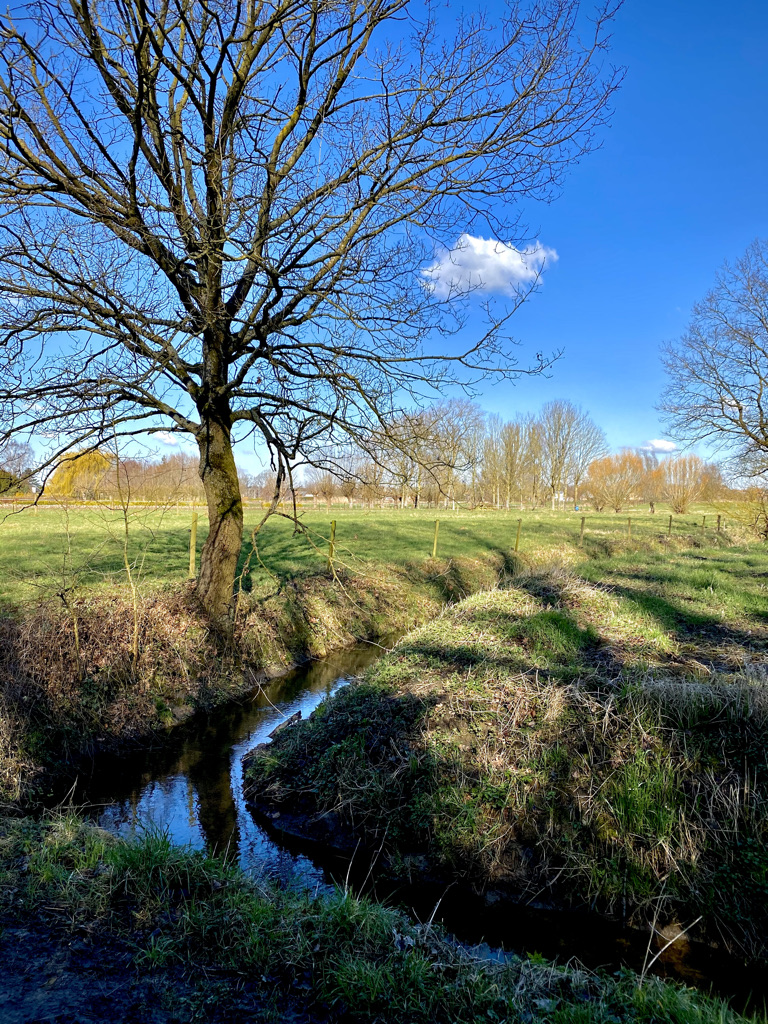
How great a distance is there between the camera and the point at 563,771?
17.8ft

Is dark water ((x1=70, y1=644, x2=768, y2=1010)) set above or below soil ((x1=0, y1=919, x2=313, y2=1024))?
below

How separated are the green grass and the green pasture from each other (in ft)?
15.1

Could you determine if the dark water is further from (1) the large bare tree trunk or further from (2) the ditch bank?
(1) the large bare tree trunk

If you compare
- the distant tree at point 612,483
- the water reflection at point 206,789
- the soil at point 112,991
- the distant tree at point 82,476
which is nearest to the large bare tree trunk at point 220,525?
the distant tree at point 82,476

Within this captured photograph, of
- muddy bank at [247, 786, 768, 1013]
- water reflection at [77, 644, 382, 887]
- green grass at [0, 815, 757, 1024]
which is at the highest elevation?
green grass at [0, 815, 757, 1024]

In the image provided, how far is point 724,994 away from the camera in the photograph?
3.97 meters

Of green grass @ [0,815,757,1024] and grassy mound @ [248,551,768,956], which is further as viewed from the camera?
grassy mound @ [248,551,768,956]

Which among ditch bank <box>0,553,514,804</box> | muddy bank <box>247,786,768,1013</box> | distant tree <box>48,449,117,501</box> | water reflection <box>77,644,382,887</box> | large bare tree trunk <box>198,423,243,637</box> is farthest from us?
large bare tree trunk <box>198,423,243,637</box>

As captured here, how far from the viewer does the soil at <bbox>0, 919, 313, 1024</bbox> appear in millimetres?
2932

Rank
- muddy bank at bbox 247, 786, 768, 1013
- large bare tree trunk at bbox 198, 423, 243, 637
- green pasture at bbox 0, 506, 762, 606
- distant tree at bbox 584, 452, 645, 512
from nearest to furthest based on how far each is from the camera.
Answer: muddy bank at bbox 247, 786, 768, 1013 < large bare tree trunk at bbox 198, 423, 243, 637 < green pasture at bbox 0, 506, 762, 606 < distant tree at bbox 584, 452, 645, 512

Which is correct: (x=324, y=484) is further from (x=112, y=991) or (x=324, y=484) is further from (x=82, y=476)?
(x=112, y=991)

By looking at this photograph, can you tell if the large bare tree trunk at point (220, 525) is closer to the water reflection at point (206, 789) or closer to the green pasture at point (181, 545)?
the green pasture at point (181, 545)

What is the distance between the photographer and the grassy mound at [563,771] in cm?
470

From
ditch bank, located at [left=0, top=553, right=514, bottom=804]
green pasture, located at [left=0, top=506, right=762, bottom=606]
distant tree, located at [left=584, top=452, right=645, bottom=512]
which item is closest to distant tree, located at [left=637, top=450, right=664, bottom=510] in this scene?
distant tree, located at [left=584, top=452, right=645, bottom=512]
